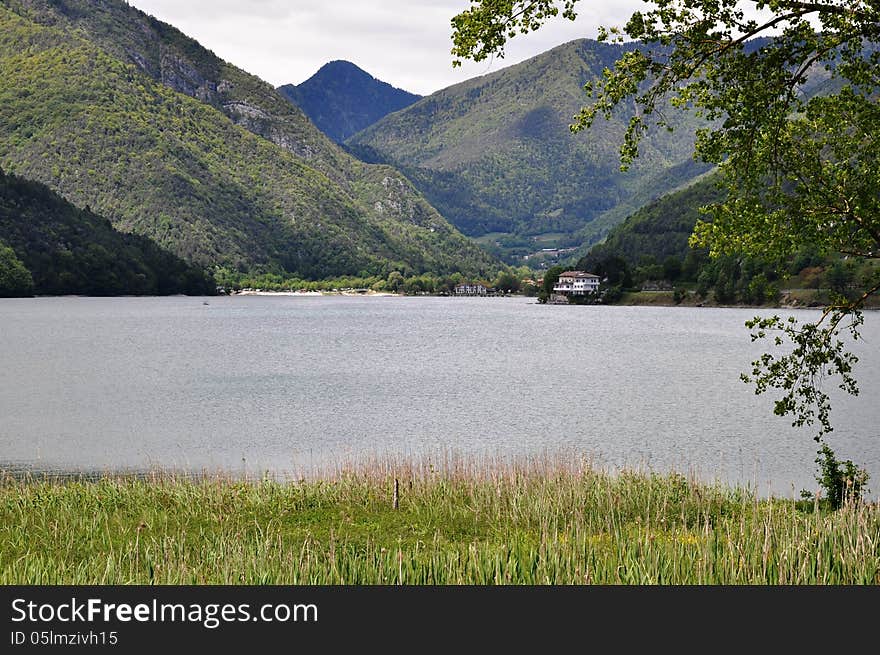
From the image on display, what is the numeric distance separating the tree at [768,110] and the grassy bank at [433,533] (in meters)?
2.94

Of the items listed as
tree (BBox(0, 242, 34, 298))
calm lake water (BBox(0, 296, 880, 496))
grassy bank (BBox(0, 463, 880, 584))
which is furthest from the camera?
tree (BBox(0, 242, 34, 298))

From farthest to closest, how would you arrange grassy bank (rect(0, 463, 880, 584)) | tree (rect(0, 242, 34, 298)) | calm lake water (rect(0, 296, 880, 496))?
tree (rect(0, 242, 34, 298)) < calm lake water (rect(0, 296, 880, 496)) < grassy bank (rect(0, 463, 880, 584))

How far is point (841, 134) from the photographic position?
16.1 m

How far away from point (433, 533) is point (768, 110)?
9.35 m

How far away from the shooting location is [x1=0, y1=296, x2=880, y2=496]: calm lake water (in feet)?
110

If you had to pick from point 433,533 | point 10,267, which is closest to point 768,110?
point 433,533

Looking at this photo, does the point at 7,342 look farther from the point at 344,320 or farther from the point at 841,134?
the point at 841,134

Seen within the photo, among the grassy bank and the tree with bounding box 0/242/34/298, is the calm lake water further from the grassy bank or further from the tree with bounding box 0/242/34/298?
the tree with bounding box 0/242/34/298

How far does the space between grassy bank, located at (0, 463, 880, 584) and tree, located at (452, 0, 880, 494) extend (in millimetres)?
2936

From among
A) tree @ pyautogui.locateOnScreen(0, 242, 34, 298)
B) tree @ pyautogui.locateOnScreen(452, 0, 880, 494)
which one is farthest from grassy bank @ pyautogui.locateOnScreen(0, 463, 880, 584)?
tree @ pyautogui.locateOnScreen(0, 242, 34, 298)

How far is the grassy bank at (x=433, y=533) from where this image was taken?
11.9m

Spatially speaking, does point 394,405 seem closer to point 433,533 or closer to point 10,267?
point 433,533

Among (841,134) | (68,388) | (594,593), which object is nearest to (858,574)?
(594,593)

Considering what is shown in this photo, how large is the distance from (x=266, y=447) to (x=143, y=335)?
244ft
